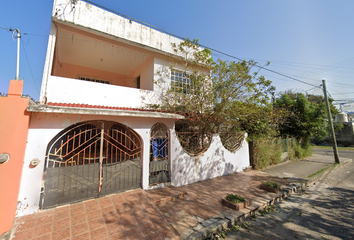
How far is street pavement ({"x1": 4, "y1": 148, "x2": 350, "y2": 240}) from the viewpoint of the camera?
3097 mm

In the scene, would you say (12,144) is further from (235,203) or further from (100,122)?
(235,203)

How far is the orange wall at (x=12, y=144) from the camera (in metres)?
3.17

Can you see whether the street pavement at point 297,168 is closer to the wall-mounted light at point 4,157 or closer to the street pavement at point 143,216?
the street pavement at point 143,216

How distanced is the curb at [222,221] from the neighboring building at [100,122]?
2.29 m

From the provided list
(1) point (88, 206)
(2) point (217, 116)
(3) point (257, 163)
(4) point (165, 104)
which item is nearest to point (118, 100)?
(4) point (165, 104)

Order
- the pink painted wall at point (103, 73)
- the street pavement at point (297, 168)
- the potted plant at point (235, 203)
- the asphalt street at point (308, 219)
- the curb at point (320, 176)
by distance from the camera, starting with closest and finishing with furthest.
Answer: the asphalt street at point (308, 219), the potted plant at point (235, 203), the curb at point (320, 176), the pink painted wall at point (103, 73), the street pavement at point (297, 168)

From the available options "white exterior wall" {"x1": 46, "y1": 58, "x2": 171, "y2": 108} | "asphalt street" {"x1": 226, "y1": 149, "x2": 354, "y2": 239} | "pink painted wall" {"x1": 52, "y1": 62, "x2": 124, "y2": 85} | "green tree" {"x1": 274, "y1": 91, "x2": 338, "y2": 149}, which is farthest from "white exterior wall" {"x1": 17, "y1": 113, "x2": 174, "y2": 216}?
"green tree" {"x1": 274, "y1": 91, "x2": 338, "y2": 149}

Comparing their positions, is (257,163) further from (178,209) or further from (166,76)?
(166,76)

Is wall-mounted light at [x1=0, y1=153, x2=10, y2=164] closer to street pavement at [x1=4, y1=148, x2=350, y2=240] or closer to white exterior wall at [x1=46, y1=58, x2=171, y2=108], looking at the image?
street pavement at [x1=4, y1=148, x2=350, y2=240]

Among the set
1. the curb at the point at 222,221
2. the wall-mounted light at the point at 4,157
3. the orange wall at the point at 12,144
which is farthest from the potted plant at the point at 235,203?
the wall-mounted light at the point at 4,157

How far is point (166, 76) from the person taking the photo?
25.3ft

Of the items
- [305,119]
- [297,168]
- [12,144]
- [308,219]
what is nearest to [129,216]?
[12,144]

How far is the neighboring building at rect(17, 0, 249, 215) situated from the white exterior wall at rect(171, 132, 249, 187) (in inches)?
1.6

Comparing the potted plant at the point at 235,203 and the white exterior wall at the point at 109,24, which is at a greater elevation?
the white exterior wall at the point at 109,24
